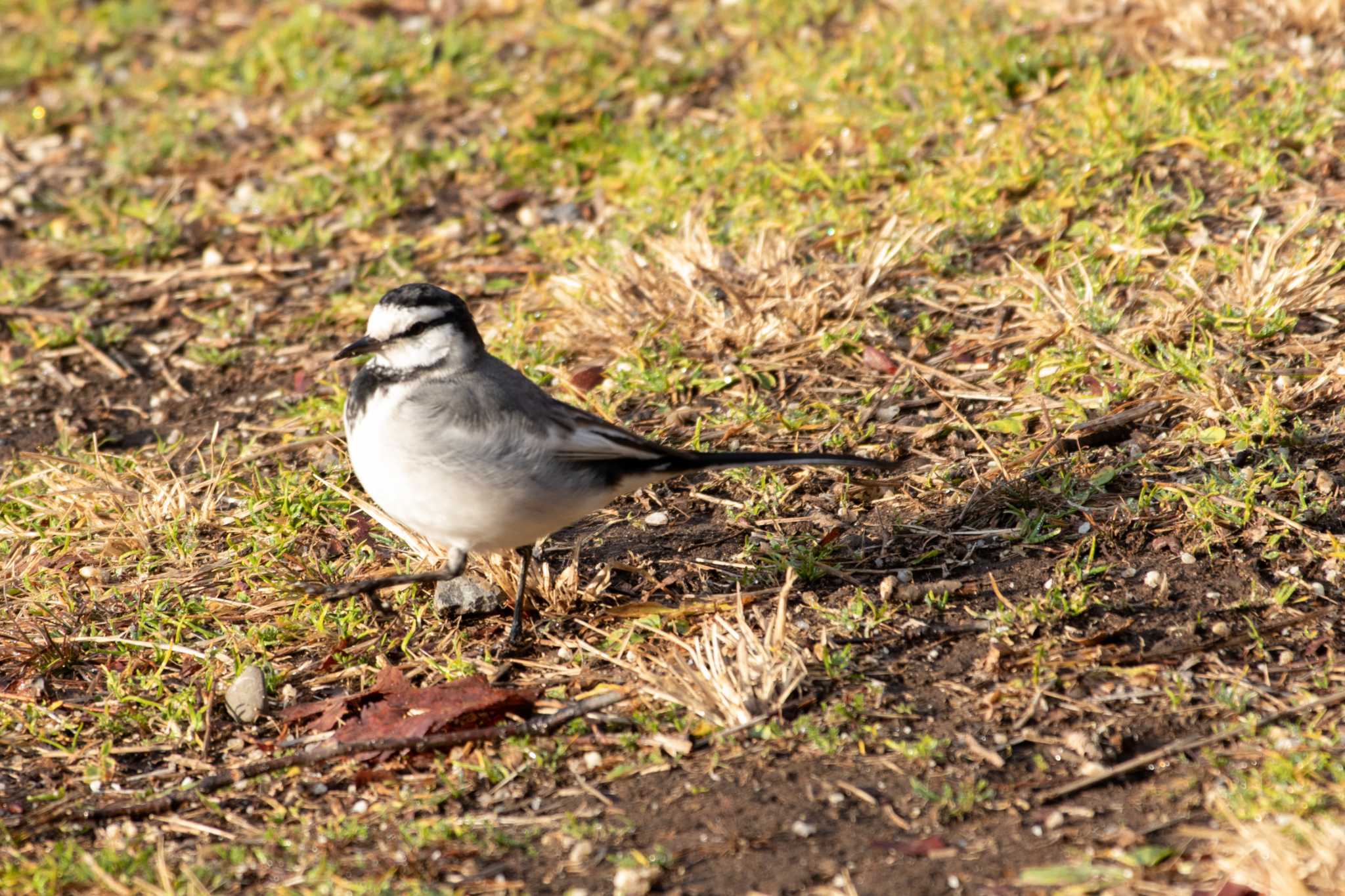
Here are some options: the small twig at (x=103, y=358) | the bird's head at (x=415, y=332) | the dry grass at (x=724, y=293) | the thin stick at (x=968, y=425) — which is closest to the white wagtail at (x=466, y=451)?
the bird's head at (x=415, y=332)

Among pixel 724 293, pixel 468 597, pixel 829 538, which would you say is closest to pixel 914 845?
pixel 829 538

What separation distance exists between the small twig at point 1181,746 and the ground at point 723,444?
0.4 inches

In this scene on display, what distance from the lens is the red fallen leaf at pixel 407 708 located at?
433cm

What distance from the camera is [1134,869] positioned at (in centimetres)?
345

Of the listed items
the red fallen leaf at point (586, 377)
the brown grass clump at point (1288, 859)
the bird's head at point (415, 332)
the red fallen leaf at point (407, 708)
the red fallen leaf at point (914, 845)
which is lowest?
the red fallen leaf at point (914, 845)

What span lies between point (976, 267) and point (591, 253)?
6.36 ft

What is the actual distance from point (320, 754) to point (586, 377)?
8.26 feet

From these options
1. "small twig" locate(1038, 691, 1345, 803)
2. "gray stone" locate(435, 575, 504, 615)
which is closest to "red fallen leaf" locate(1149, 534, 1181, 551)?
"small twig" locate(1038, 691, 1345, 803)

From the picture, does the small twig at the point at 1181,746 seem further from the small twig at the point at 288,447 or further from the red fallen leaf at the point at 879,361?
the small twig at the point at 288,447

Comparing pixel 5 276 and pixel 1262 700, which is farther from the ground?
pixel 5 276

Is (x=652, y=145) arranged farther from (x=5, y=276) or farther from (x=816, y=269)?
(x=5, y=276)

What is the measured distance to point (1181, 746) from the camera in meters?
3.94

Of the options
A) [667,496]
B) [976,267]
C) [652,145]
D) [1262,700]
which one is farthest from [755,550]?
[652,145]

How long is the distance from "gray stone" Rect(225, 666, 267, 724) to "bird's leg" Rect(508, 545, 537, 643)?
84 centimetres
